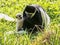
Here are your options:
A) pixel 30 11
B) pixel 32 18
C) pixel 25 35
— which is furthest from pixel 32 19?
pixel 25 35

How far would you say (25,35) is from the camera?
5289 millimetres

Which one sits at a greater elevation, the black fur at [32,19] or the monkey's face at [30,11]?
the monkey's face at [30,11]

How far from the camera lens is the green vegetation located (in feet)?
16.1

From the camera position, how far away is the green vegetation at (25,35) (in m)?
4.92

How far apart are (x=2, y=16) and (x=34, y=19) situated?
1702 millimetres

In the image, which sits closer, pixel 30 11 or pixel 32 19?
pixel 30 11

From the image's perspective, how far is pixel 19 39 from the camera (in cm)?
515

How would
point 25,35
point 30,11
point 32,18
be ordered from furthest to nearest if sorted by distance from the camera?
point 32,18 → point 30,11 → point 25,35

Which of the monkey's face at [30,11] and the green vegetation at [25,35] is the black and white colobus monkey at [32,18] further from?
the green vegetation at [25,35]

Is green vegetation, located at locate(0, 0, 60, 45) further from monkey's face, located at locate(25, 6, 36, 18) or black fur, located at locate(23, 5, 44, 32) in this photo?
monkey's face, located at locate(25, 6, 36, 18)

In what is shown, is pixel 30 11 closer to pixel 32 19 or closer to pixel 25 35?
pixel 32 19

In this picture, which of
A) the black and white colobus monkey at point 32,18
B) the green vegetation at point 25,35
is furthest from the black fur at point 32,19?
the green vegetation at point 25,35

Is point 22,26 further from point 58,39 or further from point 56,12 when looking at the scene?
point 58,39

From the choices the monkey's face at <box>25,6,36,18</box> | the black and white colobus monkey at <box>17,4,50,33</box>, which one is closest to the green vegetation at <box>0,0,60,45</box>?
the black and white colobus monkey at <box>17,4,50,33</box>
